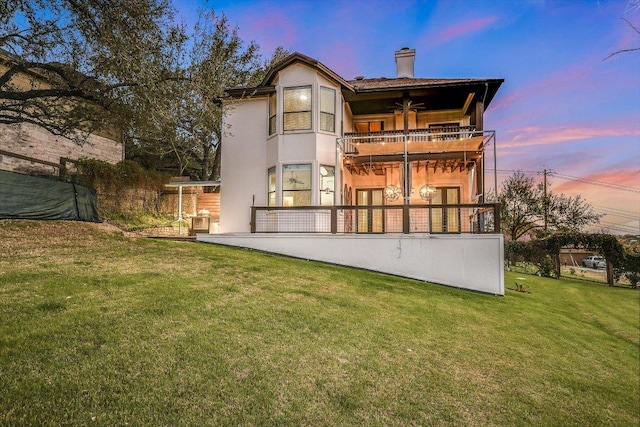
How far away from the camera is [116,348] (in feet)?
11.8

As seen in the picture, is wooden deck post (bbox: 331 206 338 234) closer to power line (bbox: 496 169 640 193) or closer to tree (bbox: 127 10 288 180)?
tree (bbox: 127 10 288 180)

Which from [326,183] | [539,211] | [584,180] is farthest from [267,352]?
[584,180]

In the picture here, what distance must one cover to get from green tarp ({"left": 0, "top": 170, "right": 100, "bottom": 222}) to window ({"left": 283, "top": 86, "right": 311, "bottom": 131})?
8.53 m

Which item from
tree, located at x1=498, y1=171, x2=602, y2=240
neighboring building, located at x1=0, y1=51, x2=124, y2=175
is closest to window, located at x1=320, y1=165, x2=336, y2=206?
neighboring building, located at x1=0, y1=51, x2=124, y2=175

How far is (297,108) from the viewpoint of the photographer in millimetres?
13305

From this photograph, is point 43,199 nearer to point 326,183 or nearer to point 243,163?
point 243,163

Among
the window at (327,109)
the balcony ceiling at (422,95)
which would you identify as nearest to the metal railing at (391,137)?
the window at (327,109)

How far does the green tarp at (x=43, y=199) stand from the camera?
1025 cm

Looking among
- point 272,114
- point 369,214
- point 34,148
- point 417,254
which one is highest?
point 272,114

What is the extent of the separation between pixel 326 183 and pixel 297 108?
3261 millimetres

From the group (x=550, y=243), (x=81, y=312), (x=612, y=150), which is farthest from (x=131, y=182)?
(x=612, y=150)

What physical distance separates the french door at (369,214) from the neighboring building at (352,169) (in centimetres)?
7

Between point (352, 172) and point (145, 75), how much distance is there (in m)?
9.62

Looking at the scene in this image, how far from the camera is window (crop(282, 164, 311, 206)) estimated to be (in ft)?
43.1
